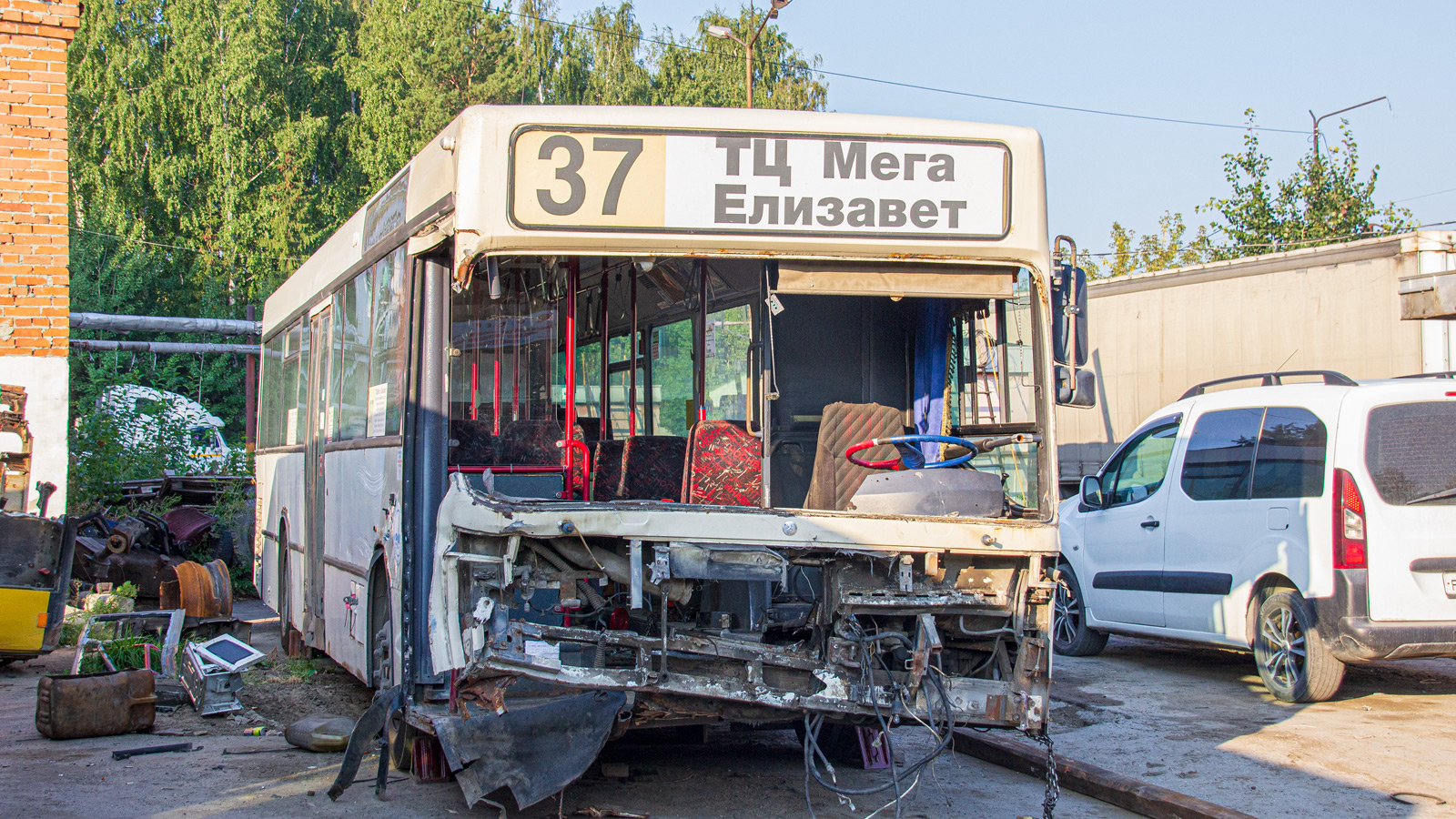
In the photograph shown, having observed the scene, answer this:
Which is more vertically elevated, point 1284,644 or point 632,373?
point 632,373

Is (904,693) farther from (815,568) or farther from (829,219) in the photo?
(829,219)

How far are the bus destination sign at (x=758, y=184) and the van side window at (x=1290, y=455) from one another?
373 centimetres

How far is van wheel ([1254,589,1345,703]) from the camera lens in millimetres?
7742

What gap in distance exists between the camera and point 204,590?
1091 cm

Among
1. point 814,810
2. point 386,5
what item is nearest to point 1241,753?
point 814,810

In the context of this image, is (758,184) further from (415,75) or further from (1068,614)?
(415,75)

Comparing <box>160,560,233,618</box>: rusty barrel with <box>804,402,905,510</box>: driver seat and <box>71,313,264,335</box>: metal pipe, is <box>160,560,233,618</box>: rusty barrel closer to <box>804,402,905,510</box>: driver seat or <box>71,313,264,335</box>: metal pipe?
<box>804,402,905,510</box>: driver seat

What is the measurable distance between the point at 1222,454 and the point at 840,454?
3.98 m

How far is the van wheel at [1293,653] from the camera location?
774cm

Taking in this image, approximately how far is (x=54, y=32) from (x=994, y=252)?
32.5 ft

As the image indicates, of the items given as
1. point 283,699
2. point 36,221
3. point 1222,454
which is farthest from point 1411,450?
point 36,221

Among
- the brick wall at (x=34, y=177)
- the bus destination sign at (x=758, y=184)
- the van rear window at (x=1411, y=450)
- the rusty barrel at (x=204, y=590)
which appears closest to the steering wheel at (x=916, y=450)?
the bus destination sign at (x=758, y=184)

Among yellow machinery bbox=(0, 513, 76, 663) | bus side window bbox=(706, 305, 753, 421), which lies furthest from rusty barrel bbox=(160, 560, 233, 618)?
bus side window bbox=(706, 305, 753, 421)

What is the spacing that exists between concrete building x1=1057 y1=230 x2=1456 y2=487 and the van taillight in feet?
17.3
